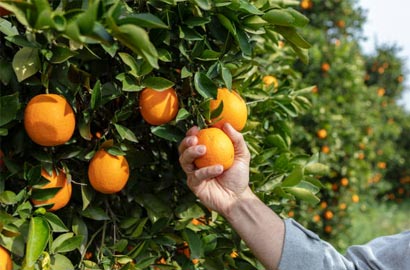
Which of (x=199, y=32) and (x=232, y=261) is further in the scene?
(x=232, y=261)

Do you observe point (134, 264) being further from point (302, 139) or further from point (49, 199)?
point (302, 139)

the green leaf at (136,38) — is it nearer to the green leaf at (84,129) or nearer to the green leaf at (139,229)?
the green leaf at (84,129)

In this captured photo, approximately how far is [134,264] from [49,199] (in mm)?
215

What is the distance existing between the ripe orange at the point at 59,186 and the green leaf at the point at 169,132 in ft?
0.62

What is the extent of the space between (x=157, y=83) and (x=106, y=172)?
19cm

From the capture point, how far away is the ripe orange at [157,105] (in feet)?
3.24

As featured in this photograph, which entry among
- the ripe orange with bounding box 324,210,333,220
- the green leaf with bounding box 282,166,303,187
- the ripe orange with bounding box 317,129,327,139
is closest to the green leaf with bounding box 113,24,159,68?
the green leaf with bounding box 282,166,303,187

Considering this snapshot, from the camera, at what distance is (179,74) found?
43.5 inches

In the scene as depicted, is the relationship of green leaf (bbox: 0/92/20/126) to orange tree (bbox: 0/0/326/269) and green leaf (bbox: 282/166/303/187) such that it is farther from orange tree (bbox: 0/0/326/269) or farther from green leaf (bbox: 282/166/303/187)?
green leaf (bbox: 282/166/303/187)

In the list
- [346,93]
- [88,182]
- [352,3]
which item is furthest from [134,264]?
[352,3]

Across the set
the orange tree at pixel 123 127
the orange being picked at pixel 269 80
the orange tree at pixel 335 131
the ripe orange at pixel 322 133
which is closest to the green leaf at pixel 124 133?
the orange tree at pixel 123 127

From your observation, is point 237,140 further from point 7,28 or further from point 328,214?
point 328,214

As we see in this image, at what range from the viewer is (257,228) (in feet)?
3.72

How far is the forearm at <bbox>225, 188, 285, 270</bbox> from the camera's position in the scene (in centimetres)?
113
